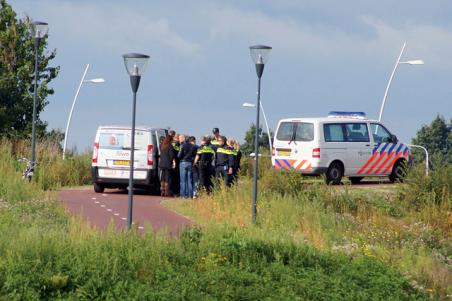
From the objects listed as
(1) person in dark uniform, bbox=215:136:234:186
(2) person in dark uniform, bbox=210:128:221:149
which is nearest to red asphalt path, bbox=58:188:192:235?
(1) person in dark uniform, bbox=215:136:234:186

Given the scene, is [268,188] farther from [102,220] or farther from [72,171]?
[72,171]

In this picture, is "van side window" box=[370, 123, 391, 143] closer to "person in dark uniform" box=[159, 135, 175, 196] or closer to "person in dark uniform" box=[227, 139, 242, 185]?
"person in dark uniform" box=[227, 139, 242, 185]

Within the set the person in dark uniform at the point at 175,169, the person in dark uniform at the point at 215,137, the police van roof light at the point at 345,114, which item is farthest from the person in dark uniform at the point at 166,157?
the police van roof light at the point at 345,114

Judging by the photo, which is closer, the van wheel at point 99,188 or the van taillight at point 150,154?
the van taillight at point 150,154

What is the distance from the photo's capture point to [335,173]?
32719 millimetres

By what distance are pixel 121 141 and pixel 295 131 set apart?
17.6 ft

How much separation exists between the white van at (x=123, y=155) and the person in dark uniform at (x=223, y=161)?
2.48m

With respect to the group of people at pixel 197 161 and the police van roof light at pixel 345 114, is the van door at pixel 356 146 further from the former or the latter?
the group of people at pixel 197 161

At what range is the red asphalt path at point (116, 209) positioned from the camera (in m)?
22.0

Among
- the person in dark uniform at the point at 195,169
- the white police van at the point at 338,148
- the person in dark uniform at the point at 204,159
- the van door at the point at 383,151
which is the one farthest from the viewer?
the van door at the point at 383,151

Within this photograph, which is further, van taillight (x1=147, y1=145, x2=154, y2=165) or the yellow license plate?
the yellow license plate

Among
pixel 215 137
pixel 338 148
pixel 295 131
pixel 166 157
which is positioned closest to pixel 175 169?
pixel 166 157

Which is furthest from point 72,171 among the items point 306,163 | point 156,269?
point 156,269

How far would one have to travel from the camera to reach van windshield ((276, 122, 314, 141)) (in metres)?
32.2
